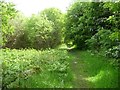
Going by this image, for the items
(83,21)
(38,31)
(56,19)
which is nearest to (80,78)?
(83,21)

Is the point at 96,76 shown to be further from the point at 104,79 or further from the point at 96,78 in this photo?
the point at 104,79

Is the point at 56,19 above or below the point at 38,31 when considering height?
above

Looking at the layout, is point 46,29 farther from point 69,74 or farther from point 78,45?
point 69,74

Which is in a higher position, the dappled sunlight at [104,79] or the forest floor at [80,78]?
the dappled sunlight at [104,79]

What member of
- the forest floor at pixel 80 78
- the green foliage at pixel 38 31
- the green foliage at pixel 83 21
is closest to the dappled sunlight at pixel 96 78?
the forest floor at pixel 80 78

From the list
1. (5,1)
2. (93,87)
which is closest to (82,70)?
(93,87)

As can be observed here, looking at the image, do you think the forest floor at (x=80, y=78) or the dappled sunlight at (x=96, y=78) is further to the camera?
the dappled sunlight at (x=96, y=78)

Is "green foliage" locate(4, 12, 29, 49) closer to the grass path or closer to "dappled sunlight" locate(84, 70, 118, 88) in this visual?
the grass path

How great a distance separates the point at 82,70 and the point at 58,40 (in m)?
17.0

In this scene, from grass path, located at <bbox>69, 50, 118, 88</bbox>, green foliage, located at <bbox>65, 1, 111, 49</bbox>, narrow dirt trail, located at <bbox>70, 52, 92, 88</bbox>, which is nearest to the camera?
grass path, located at <bbox>69, 50, 118, 88</bbox>

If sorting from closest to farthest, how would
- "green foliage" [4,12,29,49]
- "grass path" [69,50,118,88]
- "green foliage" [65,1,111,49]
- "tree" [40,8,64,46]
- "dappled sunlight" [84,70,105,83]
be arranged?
"grass path" [69,50,118,88]
"dappled sunlight" [84,70,105,83]
"green foliage" [65,1,111,49]
"green foliage" [4,12,29,49]
"tree" [40,8,64,46]

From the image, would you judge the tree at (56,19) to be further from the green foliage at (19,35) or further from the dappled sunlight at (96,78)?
the dappled sunlight at (96,78)

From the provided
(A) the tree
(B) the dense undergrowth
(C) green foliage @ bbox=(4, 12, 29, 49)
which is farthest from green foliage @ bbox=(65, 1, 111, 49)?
(C) green foliage @ bbox=(4, 12, 29, 49)

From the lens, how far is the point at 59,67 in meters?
10.4
